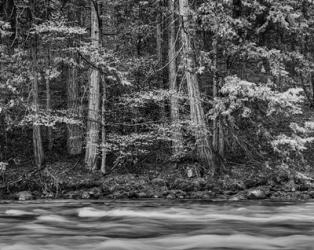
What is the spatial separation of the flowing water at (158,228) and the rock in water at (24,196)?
12.1 ft

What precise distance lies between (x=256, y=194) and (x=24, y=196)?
715 cm

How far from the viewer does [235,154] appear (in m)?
18.5

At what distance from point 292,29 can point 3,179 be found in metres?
11.2

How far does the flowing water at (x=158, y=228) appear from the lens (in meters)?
6.45

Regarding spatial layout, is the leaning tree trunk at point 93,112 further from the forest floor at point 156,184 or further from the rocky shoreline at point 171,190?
the rocky shoreline at point 171,190

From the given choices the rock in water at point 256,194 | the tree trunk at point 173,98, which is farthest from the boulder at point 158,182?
the rock in water at point 256,194

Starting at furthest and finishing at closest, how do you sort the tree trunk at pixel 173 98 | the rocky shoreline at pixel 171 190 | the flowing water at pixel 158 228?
the tree trunk at pixel 173 98 < the rocky shoreline at pixel 171 190 < the flowing water at pixel 158 228

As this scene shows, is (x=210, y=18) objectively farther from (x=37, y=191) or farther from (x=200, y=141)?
(x=37, y=191)

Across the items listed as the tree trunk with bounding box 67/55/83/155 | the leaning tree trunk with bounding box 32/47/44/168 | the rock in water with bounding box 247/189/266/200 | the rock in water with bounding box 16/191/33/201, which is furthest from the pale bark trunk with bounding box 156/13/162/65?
the rock in water with bounding box 16/191/33/201

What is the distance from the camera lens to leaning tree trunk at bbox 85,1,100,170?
55.6 ft

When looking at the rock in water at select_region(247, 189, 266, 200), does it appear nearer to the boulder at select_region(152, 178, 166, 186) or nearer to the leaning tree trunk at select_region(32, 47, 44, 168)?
the boulder at select_region(152, 178, 166, 186)

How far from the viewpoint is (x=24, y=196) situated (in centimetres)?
1483

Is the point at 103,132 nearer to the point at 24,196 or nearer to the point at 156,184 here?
the point at 156,184

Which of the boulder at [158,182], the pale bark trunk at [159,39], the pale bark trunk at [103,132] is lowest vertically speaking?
the boulder at [158,182]
